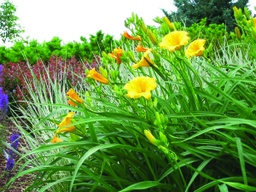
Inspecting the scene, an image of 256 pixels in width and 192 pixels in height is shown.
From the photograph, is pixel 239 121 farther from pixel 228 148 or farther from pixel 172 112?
pixel 172 112

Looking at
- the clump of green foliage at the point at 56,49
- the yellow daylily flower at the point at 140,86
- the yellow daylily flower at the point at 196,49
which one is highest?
the clump of green foliage at the point at 56,49

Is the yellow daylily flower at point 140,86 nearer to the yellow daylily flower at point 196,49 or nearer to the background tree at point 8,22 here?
the yellow daylily flower at point 196,49

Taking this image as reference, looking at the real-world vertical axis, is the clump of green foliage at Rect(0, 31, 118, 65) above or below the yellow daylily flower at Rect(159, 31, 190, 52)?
above

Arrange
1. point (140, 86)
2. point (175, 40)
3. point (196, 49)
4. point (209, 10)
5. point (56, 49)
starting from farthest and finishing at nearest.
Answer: point (209, 10) < point (56, 49) < point (196, 49) < point (175, 40) < point (140, 86)

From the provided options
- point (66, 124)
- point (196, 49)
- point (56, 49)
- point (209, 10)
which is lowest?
point (66, 124)

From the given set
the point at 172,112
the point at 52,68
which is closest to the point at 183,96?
the point at 172,112

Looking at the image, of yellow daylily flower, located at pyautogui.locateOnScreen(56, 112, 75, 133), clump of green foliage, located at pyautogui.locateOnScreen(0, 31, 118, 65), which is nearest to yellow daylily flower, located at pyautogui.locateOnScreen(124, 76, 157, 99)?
yellow daylily flower, located at pyautogui.locateOnScreen(56, 112, 75, 133)

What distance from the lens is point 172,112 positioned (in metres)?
2.48

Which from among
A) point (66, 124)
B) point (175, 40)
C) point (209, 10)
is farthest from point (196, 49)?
Answer: point (209, 10)

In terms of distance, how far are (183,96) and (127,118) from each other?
40cm

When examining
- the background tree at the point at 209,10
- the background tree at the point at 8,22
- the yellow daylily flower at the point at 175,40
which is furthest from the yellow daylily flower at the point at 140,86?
the background tree at the point at 8,22

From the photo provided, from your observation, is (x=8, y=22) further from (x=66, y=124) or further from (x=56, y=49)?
(x=66, y=124)

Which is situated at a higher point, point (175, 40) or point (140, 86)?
point (175, 40)

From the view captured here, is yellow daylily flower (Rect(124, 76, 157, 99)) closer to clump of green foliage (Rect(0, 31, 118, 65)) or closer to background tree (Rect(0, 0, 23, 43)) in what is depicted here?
clump of green foliage (Rect(0, 31, 118, 65))
